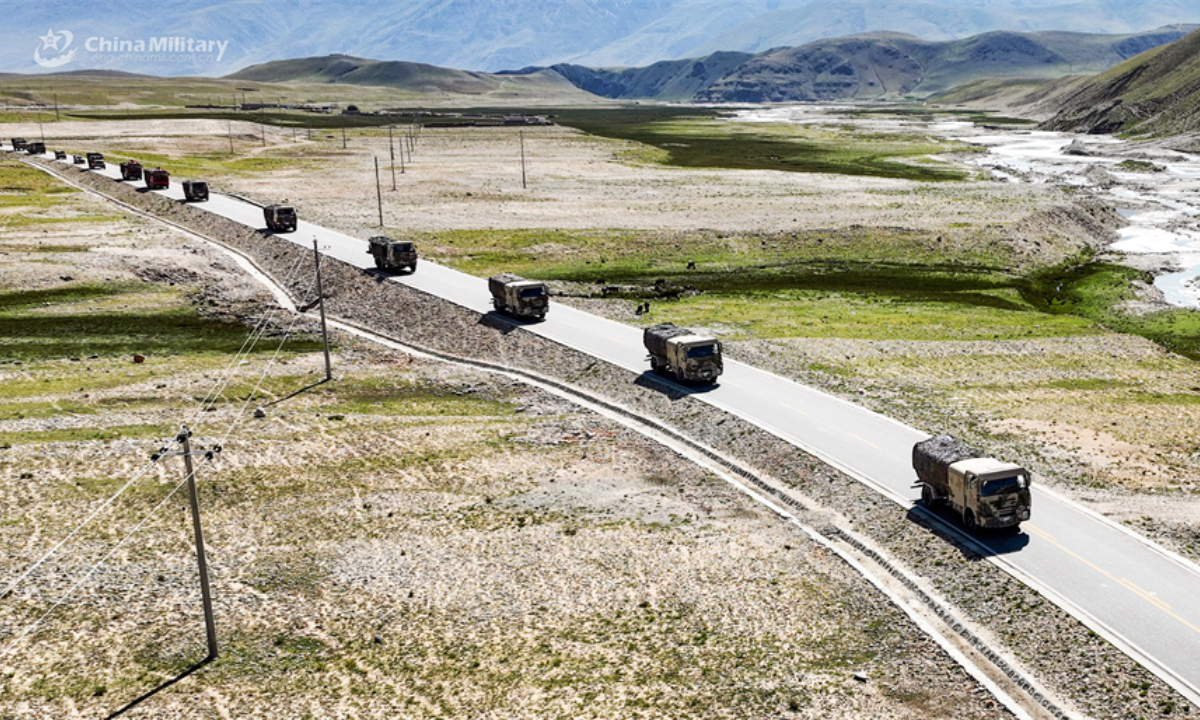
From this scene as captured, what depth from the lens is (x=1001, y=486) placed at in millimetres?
33625

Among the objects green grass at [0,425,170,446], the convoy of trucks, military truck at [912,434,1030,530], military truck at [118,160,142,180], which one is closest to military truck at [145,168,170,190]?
military truck at [118,160,142,180]

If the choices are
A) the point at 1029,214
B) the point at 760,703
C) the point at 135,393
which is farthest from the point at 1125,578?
the point at 1029,214

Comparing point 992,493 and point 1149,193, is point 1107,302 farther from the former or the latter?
point 1149,193

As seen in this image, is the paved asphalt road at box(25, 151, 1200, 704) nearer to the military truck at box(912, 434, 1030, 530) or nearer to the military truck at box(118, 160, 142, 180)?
the military truck at box(912, 434, 1030, 530)

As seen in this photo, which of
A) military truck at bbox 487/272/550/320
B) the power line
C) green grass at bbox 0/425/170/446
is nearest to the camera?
the power line

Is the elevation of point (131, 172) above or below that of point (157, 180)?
above

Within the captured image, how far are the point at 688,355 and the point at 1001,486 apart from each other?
1974 centimetres

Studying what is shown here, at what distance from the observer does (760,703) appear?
88.0ft

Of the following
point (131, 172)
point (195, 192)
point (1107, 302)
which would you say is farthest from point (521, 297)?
point (131, 172)

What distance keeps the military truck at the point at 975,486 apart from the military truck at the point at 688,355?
52.5 ft

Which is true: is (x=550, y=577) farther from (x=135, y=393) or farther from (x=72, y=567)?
(x=135, y=393)

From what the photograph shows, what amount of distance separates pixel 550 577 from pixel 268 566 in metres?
9.88

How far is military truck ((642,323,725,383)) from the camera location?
50.8 meters

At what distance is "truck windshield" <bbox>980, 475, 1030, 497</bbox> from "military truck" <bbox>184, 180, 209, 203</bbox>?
3986 inches
